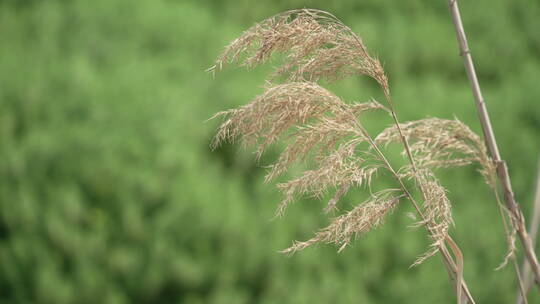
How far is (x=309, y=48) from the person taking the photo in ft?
3.72

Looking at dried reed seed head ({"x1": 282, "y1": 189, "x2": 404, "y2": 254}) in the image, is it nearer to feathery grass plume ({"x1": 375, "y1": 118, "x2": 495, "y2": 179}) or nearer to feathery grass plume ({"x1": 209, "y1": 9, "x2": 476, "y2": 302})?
feathery grass plume ({"x1": 209, "y1": 9, "x2": 476, "y2": 302})

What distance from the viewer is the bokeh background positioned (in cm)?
Answer: 361

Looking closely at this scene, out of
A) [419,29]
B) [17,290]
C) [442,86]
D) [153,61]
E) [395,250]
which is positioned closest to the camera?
[17,290]

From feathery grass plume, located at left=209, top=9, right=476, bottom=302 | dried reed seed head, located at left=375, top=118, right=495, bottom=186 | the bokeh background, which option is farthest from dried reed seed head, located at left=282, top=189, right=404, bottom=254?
the bokeh background

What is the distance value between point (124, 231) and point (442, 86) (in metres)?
2.55

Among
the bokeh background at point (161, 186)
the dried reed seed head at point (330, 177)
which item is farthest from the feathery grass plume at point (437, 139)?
the bokeh background at point (161, 186)

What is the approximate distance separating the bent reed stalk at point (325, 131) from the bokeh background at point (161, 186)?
206 centimetres

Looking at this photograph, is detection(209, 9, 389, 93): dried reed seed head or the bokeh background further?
the bokeh background

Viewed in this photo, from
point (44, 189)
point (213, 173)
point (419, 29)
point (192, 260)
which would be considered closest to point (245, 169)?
point (213, 173)

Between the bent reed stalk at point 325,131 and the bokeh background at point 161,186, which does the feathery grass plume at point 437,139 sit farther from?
the bokeh background at point 161,186

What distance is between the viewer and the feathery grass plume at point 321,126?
1089 millimetres

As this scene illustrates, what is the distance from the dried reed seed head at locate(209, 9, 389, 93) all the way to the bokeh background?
206 cm

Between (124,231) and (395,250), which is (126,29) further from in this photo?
(395,250)

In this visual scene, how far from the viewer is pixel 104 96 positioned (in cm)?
408
